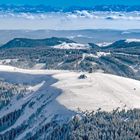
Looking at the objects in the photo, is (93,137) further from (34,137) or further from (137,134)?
(34,137)

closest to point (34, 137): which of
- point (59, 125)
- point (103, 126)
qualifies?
point (59, 125)

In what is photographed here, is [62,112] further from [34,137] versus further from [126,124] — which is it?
[126,124]

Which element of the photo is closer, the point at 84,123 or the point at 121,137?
the point at 121,137

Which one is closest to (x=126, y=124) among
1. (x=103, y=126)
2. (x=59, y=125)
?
(x=103, y=126)

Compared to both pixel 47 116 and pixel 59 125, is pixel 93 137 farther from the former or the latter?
pixel 47 116

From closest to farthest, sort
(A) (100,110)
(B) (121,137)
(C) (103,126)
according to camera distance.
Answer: (B) (121,137) → (C) (103,126) → (A) (100,110)

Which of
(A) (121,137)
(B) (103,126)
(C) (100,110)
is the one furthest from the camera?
(C) (100,110)

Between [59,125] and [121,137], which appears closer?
[121,137]
